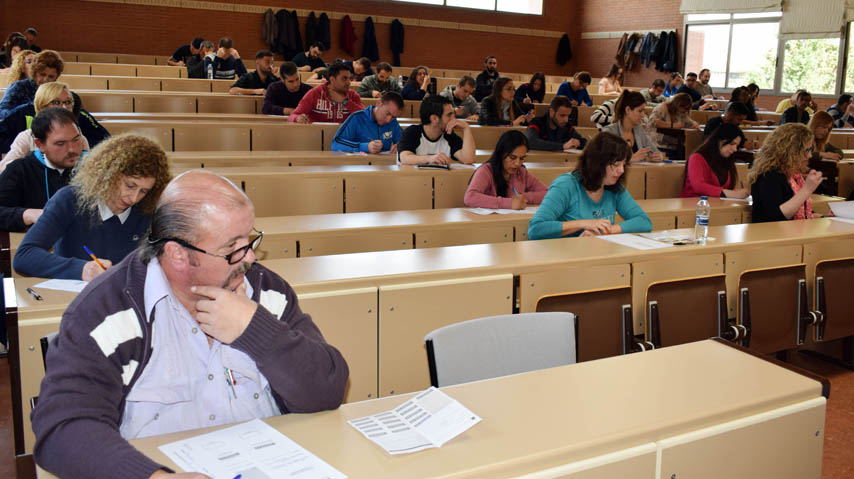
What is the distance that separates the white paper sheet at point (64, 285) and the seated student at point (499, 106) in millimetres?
5609

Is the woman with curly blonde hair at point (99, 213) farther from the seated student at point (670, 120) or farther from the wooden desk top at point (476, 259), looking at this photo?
the seated student at point (670, 120)

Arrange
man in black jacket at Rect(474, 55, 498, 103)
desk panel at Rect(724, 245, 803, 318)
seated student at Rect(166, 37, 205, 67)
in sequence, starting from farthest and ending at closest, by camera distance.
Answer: seated student at Rect(166, 37, 205, 67) < man in black jacket at Rect(474, 55, 498, 103) < desk panel at Rect(724, 245, 803, 318)

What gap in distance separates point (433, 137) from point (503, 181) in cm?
109

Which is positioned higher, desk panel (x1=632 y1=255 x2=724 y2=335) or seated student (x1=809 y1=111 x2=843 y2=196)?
seated student (x1=809 y1=111 x2=843 y2=196)

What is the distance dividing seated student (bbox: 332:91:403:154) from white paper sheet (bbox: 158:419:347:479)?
449cm

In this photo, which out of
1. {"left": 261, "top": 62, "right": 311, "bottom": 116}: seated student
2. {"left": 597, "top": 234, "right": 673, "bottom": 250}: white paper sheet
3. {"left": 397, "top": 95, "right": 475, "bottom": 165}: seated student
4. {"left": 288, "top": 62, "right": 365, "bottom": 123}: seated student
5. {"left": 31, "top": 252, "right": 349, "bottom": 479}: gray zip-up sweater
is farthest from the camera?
{"left": 261, "top": 62, "right": 311, "bottom": 116}: seated student

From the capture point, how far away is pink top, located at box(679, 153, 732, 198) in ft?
16.9

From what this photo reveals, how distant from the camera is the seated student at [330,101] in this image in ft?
21.9

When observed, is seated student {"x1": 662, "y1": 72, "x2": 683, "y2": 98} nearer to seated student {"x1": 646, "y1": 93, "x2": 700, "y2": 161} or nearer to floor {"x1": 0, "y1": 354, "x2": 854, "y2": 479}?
seated student {"x1": 646, "y1": 93, "x2": 700, "y2": 161}

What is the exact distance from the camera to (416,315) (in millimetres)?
2746

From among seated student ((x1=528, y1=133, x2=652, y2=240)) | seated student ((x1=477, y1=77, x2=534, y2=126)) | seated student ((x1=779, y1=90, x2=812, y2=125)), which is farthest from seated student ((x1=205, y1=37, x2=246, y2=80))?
seated student ((x1=779, y1=90, x2=812, y2=125))

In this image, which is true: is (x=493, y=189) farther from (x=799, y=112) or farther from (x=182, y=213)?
(x=799, y=112)

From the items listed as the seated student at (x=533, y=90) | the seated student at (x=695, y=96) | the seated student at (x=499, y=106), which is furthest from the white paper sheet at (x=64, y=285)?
the seated student at (x=695, y=96)

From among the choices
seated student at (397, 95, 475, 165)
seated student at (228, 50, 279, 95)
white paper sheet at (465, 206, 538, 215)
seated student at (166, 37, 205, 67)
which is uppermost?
seated student at (166, 37, 205, 67)
